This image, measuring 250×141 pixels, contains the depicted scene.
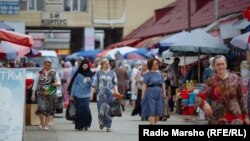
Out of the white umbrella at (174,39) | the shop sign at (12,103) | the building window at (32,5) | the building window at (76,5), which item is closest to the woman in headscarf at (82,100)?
the shop sign at (12,103)

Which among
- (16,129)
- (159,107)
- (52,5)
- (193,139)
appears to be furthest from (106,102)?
(52,5)

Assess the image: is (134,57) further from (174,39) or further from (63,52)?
(63,52)

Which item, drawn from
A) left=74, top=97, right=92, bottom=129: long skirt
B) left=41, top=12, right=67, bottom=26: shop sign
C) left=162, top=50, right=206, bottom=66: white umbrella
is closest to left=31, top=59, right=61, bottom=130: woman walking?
left=74, top=97, right=92, bottom=129: long skirt

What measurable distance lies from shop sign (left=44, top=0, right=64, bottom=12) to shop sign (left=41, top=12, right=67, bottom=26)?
389 mm

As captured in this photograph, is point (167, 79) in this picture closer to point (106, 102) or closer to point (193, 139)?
point (106, 102)

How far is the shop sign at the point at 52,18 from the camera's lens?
48.9 m

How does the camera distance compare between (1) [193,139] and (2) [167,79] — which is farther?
(2) [167,79]

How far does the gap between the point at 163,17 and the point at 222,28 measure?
23.2m

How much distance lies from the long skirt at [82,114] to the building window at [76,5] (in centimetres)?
3383

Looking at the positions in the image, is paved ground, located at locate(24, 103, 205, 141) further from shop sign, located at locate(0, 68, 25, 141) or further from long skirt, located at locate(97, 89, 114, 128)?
shop sign, located at locate(0, 68, 25, 141)

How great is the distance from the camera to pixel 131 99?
96.7 feet

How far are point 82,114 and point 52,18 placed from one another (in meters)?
32.6

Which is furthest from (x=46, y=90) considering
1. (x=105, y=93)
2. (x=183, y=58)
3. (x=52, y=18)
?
(x=52, y=18)

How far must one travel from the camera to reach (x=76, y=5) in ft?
167
